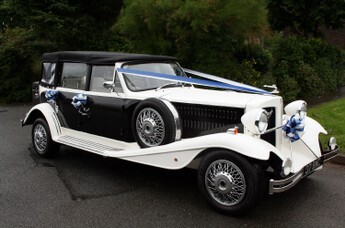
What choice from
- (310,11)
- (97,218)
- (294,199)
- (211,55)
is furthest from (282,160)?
(310,11)

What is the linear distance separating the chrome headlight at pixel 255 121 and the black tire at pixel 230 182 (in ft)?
1.13

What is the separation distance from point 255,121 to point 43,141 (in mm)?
3811

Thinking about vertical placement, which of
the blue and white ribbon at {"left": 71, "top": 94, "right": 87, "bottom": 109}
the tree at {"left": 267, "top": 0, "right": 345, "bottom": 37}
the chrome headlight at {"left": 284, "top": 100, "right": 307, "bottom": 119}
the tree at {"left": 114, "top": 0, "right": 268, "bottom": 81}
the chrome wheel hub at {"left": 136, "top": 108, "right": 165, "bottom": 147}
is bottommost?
the chrome wheel hub at {"left": 136, "top": 108, "right": 165, "bottom": 147}

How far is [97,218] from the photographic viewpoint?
13.5ft

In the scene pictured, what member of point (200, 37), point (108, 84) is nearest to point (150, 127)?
point (108, 84)

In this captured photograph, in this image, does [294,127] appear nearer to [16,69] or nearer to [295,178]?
[295,178]

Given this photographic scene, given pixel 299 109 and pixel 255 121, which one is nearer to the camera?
pixel 255 121

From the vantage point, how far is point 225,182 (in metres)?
4.06

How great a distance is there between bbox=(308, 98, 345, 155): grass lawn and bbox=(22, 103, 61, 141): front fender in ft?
14.7

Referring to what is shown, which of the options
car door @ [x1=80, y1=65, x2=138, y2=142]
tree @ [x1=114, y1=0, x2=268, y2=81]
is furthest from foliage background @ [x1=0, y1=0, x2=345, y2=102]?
car door @ [x1=80, y1=65, x2=138, y2=142]

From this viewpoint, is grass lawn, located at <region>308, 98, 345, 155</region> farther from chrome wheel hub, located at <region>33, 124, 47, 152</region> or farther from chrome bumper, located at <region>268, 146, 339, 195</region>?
chrome wheel hub, located at <region>33, 124, 47, 152</region>

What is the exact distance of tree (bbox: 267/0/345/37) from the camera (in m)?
12.4

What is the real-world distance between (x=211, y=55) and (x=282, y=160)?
6.28 m

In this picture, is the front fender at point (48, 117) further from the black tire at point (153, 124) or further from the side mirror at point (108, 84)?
the black tire at point (153, 124)
